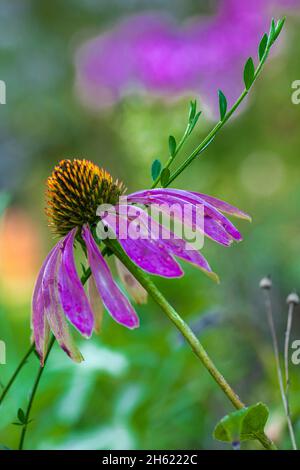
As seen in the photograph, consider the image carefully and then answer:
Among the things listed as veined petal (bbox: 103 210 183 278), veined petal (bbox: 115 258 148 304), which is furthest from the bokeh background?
veined petal (bbox: 103 210 183 278)

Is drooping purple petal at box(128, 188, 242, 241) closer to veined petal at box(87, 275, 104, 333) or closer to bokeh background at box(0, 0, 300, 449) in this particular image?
veined petal at box(87, 275, 104, 333)

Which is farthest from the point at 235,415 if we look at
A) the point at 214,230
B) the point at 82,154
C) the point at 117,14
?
the point at 117,14

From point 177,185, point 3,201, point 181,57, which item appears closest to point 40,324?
point 3,201

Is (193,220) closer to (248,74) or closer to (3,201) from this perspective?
(248,74)

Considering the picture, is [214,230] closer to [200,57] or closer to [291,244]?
[291,244]

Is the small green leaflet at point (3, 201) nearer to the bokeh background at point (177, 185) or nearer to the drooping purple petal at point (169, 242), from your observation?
the bokeh background at point (177, 185)
